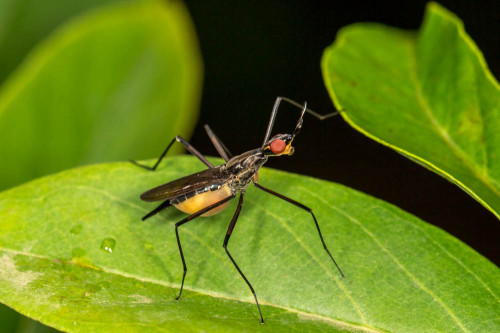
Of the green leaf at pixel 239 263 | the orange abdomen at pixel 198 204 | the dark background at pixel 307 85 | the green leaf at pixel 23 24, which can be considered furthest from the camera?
the dark background at pixel 307 85

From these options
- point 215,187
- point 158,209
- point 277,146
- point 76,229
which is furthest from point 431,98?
point 76,229

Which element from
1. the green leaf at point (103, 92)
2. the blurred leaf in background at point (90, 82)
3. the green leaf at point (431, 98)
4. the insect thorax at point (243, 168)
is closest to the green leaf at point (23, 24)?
the blurred leaf in background at point (90, 82)

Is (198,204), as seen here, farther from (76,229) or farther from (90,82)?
(90,82)

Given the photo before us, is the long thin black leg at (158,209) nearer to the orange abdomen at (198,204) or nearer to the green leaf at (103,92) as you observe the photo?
the orange abdomen at (198,204)

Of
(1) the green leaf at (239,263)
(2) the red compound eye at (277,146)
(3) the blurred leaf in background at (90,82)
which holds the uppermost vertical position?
(3) the blurred leaf in background at (90,82)

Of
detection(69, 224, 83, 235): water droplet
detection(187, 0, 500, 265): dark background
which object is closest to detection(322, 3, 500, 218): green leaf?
detection(69, 224, 83, 235): water droplet
